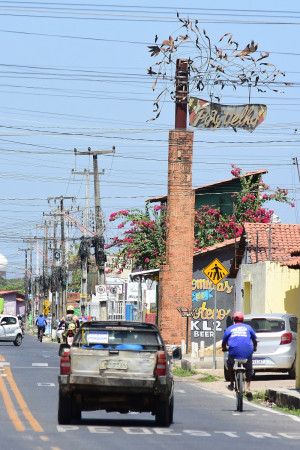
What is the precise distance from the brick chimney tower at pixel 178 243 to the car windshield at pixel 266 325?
14049 mm

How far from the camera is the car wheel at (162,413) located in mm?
16469

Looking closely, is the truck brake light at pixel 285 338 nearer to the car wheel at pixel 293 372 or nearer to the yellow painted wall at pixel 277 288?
the car wheel at pixel 293 372

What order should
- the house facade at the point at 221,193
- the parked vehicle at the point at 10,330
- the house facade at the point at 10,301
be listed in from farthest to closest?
1. the house facade at the point at 10,301
2. the house facade at the point at 221,193
3. the parked vehicle at the point at 10,330

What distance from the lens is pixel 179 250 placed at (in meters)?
43.0

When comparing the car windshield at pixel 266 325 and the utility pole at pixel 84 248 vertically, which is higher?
the utility pole at pixel 84 248

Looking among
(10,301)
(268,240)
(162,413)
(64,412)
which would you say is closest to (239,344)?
(162,413)

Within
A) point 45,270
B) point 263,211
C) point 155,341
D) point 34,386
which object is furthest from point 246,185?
point 45,270

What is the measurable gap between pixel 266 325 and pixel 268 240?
14.3 m

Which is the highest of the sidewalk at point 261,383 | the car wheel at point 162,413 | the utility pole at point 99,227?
the utility pole at point 99,227

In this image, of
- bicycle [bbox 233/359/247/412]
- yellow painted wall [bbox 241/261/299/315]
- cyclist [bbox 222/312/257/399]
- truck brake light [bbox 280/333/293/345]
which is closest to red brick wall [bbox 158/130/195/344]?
yellow painted wall [bbox 241/261/299/315]

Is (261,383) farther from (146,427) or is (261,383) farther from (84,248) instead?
(84,248)

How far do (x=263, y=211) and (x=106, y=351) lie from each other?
146 ft

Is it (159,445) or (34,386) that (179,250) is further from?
(159,445)

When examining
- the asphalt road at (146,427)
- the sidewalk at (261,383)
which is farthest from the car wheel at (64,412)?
the sidewalk at (261,383)
